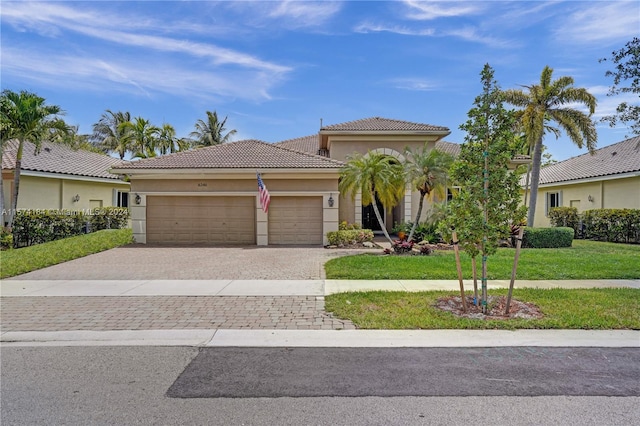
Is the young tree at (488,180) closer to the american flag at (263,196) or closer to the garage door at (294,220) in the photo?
the american flag at (263,196)

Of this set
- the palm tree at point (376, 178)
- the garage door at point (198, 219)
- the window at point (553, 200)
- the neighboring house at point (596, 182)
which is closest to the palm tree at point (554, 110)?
the neighboring house at point (596, 182)

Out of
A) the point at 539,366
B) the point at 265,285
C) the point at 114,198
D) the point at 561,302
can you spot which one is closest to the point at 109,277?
the point at 265,285

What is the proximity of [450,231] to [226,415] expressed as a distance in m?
5.07

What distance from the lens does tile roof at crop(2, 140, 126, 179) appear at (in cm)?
2062

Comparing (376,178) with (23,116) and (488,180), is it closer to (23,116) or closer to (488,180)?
(488,180)

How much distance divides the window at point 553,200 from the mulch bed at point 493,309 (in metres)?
22.4

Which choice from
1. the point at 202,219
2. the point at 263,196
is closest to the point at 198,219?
the point at 202,219

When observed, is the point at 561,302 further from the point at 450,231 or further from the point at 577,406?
the point at 577,406

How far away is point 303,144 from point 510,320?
23.7 m

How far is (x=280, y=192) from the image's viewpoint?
18000mm

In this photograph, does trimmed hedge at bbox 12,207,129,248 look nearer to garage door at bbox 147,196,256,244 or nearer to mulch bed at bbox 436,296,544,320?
garage door at bbox 147,196,256,244

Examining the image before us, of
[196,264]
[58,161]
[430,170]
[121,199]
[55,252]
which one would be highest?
[58,161]

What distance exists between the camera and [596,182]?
22891 millimetres

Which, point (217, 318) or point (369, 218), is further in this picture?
point (369, 218)
